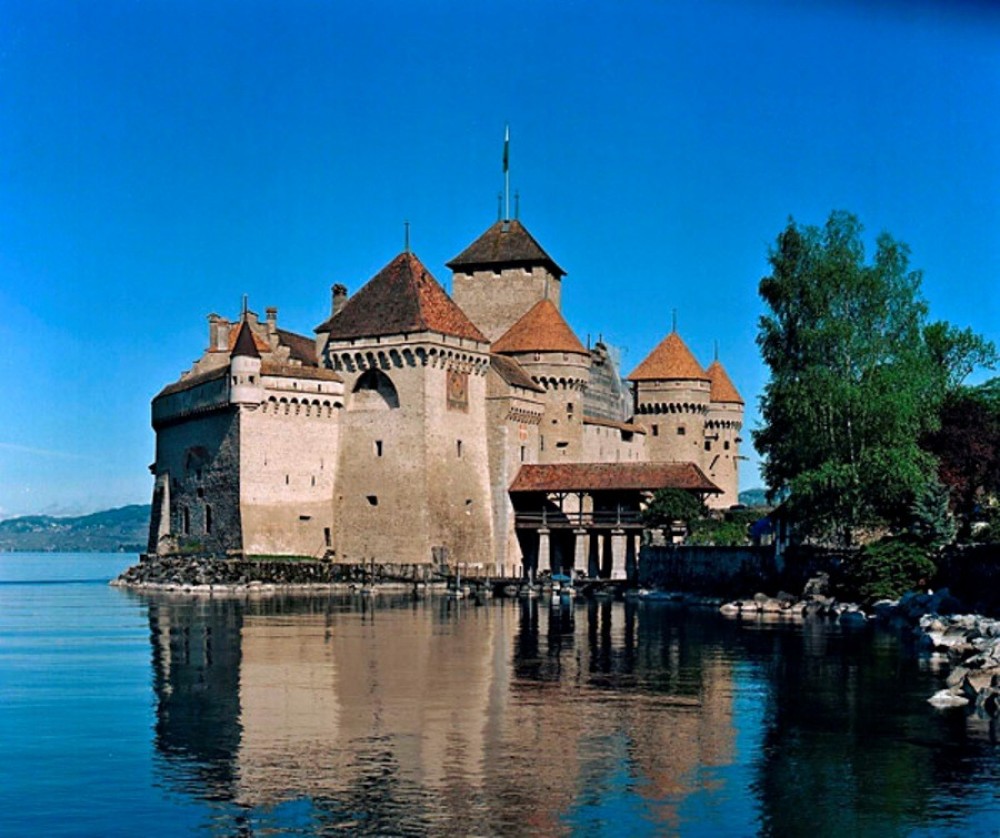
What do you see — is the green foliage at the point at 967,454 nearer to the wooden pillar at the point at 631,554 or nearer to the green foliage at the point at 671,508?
the green foliage at the point at 671,508

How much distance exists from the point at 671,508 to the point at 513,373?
357 inches

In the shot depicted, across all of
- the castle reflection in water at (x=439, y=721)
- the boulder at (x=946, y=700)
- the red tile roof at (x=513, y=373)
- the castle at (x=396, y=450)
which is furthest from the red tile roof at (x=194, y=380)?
the boulder at (x=946, y=700)

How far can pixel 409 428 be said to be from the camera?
50.5 metres

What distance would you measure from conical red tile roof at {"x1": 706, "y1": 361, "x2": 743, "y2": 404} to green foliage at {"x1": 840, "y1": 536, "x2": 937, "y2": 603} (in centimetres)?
3341

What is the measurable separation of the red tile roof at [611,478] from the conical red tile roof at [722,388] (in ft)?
57.5

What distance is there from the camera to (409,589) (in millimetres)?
48438

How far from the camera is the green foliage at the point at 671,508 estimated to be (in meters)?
49.6

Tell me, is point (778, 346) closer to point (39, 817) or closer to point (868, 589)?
point (868, 589)

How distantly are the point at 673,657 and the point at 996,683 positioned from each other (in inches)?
289

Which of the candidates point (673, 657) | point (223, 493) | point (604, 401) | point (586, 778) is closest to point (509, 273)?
point (604, 401)

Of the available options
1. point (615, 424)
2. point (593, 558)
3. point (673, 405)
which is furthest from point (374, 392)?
point (673, 405)

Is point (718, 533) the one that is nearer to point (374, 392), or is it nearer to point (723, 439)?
point (374, 392)

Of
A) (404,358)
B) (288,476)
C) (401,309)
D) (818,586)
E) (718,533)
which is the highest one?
(401,309)

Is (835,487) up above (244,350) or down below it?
below
